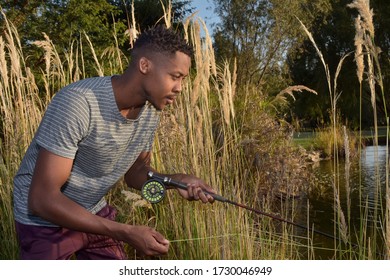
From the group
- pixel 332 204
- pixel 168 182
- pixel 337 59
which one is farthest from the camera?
pixel 337 59

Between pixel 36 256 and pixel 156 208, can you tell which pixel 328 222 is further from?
pixel 36 256

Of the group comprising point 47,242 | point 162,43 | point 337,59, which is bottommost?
point 47,242

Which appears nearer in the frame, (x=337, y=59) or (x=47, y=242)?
(x=47, y=242)

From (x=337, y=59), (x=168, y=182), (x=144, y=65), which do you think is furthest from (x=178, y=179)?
(x=337, y=59)

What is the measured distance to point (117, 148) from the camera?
2.14m

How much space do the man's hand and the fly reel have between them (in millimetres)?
87

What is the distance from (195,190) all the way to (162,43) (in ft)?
1.97

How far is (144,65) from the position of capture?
2041mm

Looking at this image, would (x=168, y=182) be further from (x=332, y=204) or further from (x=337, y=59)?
(x=337, y=59)

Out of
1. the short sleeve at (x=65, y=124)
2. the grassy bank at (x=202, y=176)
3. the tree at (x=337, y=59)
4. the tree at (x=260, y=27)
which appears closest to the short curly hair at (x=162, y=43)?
the short sleeve at (x=65, y=124)

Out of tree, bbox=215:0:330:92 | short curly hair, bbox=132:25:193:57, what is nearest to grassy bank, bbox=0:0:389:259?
short curly hair, bbox=132:25:193:57

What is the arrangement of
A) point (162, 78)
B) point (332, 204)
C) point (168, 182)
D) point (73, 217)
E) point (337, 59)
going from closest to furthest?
point (73, 217) → point (162, 78) → point (168, 182) → point (332, 204) → point (337, 59)
